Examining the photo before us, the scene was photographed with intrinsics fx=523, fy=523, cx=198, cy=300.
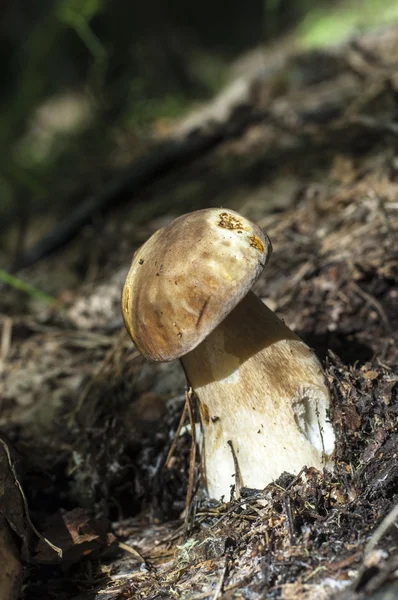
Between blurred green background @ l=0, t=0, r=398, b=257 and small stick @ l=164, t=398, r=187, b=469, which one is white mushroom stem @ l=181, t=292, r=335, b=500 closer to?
small stick @ l=164, t=398, r=187, b=469

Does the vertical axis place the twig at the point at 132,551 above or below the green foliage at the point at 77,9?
below

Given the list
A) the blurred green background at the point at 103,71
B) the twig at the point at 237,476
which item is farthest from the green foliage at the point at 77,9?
the twig at the point at 237,476

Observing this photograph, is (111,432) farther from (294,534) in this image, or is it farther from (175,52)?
(175,52)

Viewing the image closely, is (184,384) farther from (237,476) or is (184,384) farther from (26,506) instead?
(26,506)

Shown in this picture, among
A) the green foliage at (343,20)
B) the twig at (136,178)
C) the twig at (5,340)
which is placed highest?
the green foliage at (343,20)

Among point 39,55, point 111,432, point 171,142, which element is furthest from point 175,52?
point 111,432

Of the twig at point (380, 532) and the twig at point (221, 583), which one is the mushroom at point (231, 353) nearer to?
the twig at point (221, 583)

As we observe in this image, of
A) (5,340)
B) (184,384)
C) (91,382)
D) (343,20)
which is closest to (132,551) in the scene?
(184,384)
